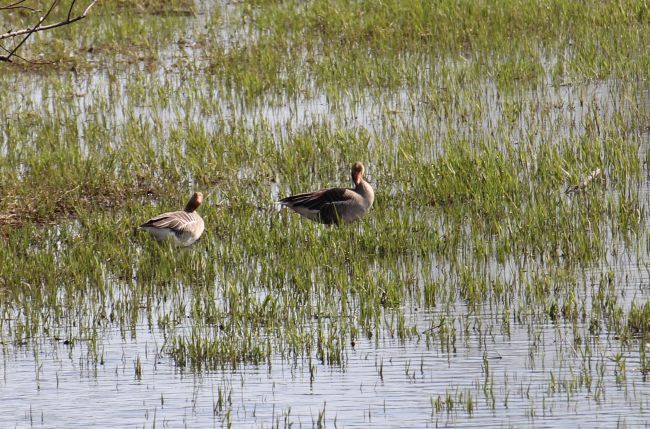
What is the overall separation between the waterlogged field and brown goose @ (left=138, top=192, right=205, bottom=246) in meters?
0.20

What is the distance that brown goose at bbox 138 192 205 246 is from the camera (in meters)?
11.4

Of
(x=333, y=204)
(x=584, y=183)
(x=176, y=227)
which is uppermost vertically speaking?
(x=584, y=183)

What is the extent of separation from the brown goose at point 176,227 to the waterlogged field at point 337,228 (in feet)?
0.64

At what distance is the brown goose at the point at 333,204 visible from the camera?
480 inches

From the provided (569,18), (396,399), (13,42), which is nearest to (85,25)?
(13,42)

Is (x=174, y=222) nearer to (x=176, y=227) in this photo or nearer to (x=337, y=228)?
(x=176, y=227)

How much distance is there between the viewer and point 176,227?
37.3 feet

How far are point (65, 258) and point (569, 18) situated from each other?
12.3m

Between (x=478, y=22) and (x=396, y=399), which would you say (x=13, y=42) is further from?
(x=396, y=399)

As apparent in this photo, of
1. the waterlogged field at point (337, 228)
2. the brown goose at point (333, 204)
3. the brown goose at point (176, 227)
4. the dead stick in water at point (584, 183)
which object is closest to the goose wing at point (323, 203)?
the brown goose at point (333, 204)

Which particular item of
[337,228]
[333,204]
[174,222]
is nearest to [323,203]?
[333,204]

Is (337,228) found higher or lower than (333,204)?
lower

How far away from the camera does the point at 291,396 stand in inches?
307

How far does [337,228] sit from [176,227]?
5.47 ft
